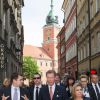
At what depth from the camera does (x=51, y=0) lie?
6275 inches

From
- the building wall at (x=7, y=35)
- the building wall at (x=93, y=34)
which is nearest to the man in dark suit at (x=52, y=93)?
the building wall at (x=7, y=35)

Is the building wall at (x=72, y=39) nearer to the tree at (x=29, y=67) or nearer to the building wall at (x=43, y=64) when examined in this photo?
the tree at (x=29, y=67)

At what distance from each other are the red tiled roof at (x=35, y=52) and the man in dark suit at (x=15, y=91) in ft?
468

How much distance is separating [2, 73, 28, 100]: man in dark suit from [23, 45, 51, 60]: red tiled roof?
142629mm

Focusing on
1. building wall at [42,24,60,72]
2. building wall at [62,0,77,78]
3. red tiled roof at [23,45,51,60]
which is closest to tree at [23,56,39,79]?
red tiled roof at [23,45,51,60]

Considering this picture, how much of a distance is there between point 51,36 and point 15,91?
150 metres

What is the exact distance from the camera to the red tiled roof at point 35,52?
152 meters

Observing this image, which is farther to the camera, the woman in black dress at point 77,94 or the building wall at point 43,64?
the building wall at point 43,64

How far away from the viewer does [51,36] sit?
158 m

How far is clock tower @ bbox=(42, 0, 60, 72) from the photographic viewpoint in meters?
156

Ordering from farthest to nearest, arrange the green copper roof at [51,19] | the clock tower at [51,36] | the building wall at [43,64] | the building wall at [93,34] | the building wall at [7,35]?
the green copper roof at [51,19]
the clock tower at [51,36]
the building wall at [43,64]
the building wall at [93,34]
the building wall at [7,35]

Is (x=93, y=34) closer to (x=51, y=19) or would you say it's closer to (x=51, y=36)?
(x=51, y=36)

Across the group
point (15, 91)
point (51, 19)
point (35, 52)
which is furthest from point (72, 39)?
point (51, 19)

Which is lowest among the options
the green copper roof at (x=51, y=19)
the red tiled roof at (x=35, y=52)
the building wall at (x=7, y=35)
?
the building wall at (x=7, y=35)
